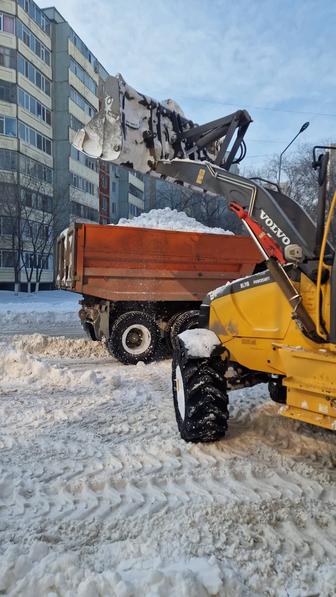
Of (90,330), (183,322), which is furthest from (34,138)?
(183,322)

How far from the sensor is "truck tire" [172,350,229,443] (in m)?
4.42

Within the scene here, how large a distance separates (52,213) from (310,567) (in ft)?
100

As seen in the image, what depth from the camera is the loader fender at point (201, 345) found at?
4520 millimetres

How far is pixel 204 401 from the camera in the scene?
4.43 metres

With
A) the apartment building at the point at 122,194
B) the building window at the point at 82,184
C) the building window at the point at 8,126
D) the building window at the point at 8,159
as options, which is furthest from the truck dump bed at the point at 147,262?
the apartment building at the point at 122,194

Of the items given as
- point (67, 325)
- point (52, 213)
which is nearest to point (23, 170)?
point (52, 213)

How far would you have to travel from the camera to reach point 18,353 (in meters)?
7.50

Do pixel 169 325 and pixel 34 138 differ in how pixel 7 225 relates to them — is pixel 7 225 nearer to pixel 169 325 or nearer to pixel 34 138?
pixel 34 138

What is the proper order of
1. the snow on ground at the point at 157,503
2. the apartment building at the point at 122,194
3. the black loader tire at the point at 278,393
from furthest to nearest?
the apartment building at the point at 122,194 < the black loader tire at the point at 278,393 < the snow on ground at the point at 157,503

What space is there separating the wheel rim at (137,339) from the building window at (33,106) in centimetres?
3224

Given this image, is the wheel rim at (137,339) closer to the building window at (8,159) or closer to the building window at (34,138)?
the building window at (8,159)

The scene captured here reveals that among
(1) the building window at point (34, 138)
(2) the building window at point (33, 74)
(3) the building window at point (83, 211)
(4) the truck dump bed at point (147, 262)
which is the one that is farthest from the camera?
(3) the building window at point (83, 211)

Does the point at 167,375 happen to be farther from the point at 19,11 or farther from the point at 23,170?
the point at 19,11

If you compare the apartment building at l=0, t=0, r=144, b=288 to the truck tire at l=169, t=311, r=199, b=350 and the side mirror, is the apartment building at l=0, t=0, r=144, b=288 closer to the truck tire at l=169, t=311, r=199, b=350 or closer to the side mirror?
the truck tire at l=169, t=311, r=199, b=350
